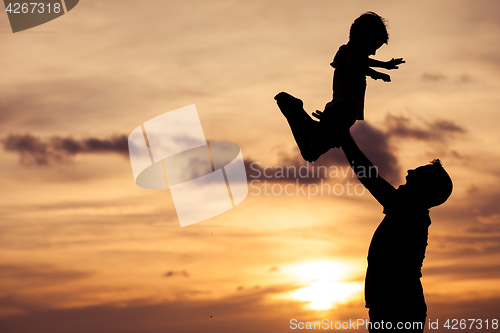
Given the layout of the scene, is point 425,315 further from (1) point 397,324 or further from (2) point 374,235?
(2) point 374,235

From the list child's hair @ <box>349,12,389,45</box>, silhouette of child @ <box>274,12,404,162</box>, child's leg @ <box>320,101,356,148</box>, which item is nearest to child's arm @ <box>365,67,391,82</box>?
silhouette of child @ <box>274,12,404,162</box>

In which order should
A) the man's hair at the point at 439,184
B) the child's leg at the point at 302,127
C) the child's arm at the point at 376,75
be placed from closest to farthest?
the man's hair at the point at 439,184, the child's arm at the point at 376,75, the child's leg at the point at 302,127

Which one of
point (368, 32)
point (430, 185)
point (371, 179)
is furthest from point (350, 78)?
point (430, 185)

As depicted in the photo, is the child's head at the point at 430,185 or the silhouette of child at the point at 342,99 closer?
the child's head at the point at 430,185

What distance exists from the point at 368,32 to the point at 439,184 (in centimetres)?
309

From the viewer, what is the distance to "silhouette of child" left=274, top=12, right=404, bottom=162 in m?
10.2

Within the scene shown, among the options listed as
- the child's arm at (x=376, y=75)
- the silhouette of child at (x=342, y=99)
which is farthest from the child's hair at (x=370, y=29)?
the child's arm at (x=376, y=75)

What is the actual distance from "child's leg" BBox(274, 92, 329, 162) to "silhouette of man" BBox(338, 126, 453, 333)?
5.48 ft

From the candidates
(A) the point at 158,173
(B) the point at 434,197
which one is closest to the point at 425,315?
(B) the point at 434,197

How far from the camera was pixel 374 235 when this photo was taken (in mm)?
9695

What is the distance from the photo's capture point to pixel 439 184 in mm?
9242

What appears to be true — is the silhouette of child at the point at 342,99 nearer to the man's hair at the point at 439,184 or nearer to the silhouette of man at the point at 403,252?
the silhouette of man at the point at 403,252

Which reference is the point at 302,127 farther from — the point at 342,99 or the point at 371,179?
the point at 371,179

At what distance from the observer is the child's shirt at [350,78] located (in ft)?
33.6
